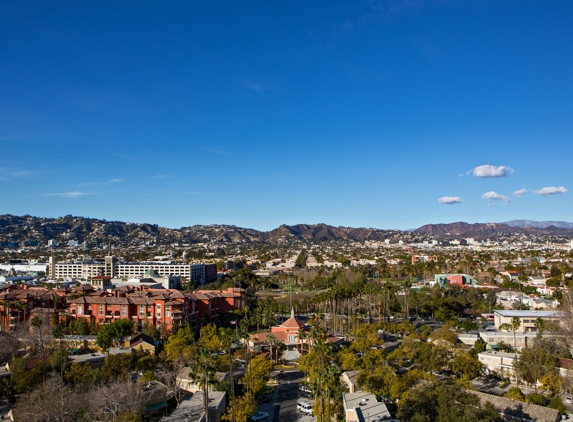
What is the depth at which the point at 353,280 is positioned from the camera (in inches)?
3664

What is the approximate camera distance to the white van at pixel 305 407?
1130 inches

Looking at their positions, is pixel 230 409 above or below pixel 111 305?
below

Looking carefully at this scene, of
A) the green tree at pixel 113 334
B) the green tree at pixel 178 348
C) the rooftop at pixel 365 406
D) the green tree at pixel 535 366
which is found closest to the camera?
the rooftop at pixel 365 406

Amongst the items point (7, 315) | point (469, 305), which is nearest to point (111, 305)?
point (7, 315)

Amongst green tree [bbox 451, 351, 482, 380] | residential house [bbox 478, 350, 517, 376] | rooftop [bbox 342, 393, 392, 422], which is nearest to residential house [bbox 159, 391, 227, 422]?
rooftop [bbox 342, 393, 392, 422]

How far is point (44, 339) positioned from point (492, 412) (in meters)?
34.8

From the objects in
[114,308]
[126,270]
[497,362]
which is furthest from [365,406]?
[126,270]

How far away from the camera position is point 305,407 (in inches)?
1139

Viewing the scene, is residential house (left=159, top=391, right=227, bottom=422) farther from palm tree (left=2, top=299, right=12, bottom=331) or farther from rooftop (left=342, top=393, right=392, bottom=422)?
palm tree (left=2, top=299, right=12, bottom=331)

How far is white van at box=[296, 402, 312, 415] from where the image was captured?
28703 millimetres

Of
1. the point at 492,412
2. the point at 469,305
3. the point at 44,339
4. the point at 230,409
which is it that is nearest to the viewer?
the point at 492,412

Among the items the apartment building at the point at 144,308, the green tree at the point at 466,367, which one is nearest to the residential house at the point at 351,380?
the green tree at the point at 466,367

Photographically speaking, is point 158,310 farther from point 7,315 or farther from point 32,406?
point 32,406

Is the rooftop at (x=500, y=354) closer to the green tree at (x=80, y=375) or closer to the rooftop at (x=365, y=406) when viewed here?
the rooftop at (x=365, y=406)
